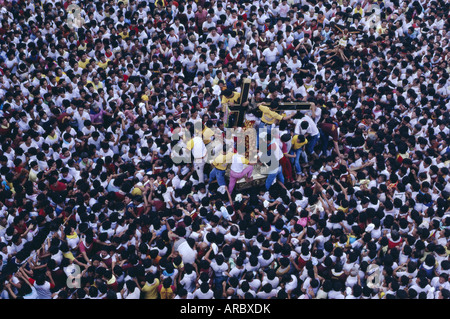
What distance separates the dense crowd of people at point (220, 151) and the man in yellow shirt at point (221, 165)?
3 centimetres

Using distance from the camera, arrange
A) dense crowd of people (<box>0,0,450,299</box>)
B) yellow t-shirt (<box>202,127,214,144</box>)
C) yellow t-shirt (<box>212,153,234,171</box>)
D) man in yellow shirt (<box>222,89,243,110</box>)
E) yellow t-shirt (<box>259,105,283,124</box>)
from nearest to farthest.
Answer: dense crowd of people (<box>0,0,450,299</box>) → yellow t-shirt (<box>212,153,234,171</box>) → yellow t-shirt (<box>259,105,283,124</box>) → yellow t-shirt (<box>202,127,214,144</box>) → man in yellow shirt (<box>222,89,243,110</box>)

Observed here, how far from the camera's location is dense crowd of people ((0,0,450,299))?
322 inches

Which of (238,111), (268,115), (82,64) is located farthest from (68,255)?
(82,64)

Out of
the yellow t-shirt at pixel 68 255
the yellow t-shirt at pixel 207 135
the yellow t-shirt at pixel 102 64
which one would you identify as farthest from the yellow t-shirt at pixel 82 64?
the yellow t-shirt at pixel 68 255

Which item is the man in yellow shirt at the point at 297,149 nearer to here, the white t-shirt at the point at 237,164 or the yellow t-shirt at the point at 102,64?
the white t-shirt at the point at 237,164

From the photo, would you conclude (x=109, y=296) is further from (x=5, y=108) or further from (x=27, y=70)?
(x=27, y=70)

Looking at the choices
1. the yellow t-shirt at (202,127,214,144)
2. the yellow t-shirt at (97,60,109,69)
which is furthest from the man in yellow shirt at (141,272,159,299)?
the yellow t-shirt at (97,60,109,69)

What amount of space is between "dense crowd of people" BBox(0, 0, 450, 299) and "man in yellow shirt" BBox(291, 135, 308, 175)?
30mm

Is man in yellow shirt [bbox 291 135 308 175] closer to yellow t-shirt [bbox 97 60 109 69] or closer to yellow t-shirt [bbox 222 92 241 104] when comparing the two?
yellow t-shirt [bbox 222 92 241 104]

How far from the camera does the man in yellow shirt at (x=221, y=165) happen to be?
959 cm

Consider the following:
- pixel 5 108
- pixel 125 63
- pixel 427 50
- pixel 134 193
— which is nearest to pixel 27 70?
pixel 5 108

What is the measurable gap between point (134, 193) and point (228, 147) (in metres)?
2.10

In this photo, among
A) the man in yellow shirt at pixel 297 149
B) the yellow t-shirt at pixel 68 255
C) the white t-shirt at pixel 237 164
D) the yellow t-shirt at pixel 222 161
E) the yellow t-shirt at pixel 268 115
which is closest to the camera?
the yellow t-shirt at pixel 68 255

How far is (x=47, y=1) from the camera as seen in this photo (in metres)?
13.5
